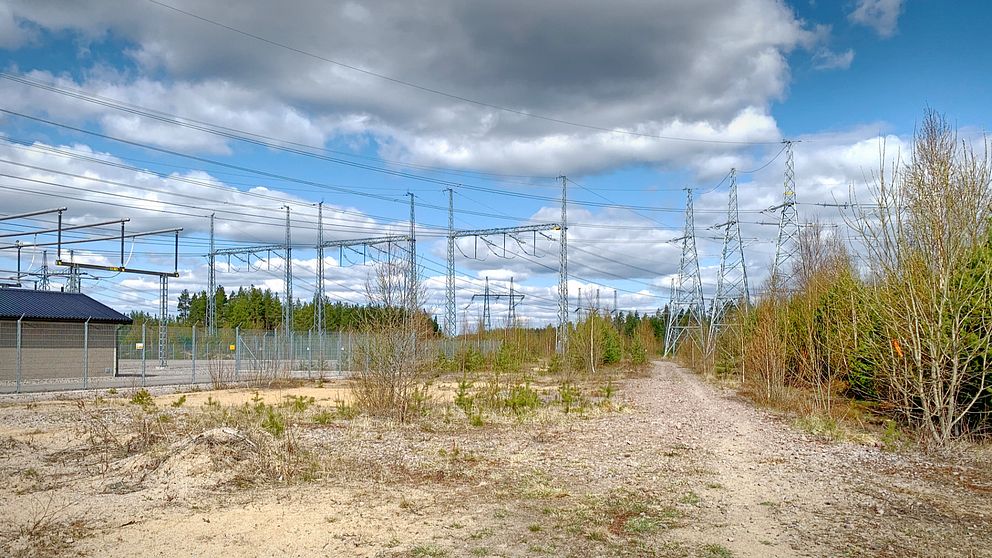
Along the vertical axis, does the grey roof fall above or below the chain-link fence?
above

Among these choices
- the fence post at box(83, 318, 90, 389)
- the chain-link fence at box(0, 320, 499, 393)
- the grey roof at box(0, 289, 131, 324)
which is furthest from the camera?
the grey roof at box(0, 289, 131, 324)

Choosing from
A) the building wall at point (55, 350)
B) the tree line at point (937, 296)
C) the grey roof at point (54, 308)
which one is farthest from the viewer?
the grey roof at point (54, 308)

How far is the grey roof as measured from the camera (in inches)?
958

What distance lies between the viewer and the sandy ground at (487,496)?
20.5 feet

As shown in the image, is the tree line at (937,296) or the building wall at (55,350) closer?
the tree line at (937,296)

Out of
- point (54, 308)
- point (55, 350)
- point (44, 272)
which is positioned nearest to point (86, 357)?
point (55, 350)

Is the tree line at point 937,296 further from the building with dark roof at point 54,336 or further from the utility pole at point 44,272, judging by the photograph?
the utility pole at point 44,272

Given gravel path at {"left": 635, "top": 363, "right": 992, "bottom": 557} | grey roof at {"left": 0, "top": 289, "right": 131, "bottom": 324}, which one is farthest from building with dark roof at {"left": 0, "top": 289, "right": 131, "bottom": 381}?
gravel path at {"left": 635, "top": 363, "right": 992, "bottom": 557}

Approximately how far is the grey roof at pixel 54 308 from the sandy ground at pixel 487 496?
13165 mm

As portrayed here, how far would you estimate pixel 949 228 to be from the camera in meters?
11.1

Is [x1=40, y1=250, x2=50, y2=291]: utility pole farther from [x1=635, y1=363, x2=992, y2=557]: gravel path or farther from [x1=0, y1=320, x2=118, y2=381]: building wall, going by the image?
[x1=635, y1=363, x2=992, y2=557]: gravel path

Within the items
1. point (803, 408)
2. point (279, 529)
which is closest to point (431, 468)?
point (279, 529)

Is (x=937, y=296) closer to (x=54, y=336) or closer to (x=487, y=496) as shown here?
(x=487, y=496)

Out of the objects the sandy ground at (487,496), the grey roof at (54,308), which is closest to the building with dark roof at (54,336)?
the grey roof at (54,308)
